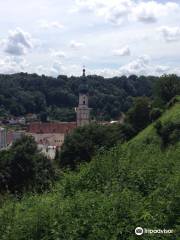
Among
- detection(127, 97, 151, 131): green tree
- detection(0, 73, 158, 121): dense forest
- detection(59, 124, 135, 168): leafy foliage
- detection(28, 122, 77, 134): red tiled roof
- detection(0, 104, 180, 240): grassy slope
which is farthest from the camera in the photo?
detection(0, 73, 158, 121): dense forest

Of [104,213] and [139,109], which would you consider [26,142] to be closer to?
[139,109]

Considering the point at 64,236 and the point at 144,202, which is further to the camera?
the point at 144,202

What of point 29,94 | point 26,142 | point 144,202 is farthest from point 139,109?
point 29,94

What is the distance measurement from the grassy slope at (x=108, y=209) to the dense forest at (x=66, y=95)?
136868mm

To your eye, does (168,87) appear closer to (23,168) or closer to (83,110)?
(23,168)

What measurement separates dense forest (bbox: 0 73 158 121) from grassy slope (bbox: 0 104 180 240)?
136868 mm

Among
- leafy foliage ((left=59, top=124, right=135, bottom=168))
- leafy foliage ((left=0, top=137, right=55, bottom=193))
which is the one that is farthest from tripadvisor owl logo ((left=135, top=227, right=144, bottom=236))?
leafy foliage ((left=59, top=124, right=135, bottom=168))

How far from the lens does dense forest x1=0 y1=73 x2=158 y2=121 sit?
553ft

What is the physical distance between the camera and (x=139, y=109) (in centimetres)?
7325

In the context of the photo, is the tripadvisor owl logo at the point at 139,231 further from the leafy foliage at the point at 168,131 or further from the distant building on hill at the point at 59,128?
the distant building on hill at the point at 59,128

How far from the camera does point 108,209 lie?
564 inches

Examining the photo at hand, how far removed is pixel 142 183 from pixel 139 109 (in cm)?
5567

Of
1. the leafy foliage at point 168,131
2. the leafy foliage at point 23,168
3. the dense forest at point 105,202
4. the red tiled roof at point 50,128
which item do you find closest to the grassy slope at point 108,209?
the dense forest at point 105,202

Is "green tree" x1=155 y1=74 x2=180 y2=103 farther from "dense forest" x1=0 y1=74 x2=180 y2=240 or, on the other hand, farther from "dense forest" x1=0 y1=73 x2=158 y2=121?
"dense forest" x1=0 y1=73 x2=158 y2=121
